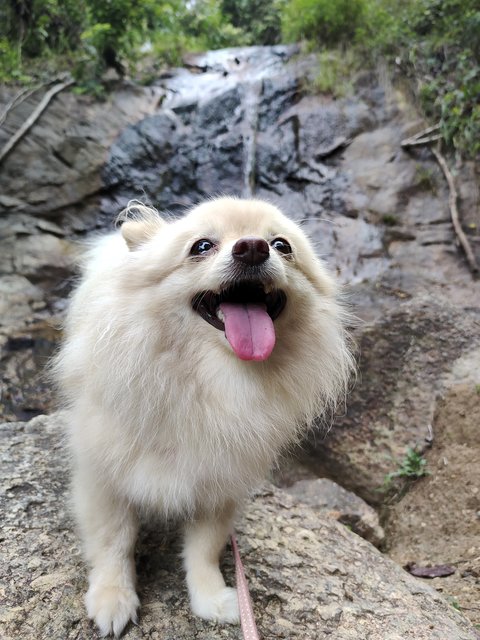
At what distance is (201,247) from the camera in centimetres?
177

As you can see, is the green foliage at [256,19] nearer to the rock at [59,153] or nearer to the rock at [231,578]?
the rock at [59,153]

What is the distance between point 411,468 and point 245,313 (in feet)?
9.24

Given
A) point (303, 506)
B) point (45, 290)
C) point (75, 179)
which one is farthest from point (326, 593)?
point (75, 179)

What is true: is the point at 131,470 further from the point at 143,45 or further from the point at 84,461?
the point at 143,45

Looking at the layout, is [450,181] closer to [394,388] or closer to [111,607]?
[394,388]

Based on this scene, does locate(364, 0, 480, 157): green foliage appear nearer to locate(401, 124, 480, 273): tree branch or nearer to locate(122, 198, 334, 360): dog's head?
locate(401, 124, 480, 273): tree branch

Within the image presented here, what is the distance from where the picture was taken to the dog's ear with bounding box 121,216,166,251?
195cm

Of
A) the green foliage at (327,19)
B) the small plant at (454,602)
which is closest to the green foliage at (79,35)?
the green foliage at (327,19)

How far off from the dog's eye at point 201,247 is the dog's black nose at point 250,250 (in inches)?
8.6

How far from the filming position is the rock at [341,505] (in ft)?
11.3

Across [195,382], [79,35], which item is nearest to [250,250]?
[195,382]

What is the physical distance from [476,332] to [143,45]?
8299 millimetres

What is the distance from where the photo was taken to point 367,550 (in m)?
2.61

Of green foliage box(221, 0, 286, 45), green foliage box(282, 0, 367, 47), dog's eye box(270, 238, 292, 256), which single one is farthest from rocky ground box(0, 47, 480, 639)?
green foliage box(221, 0, 286, 45)
